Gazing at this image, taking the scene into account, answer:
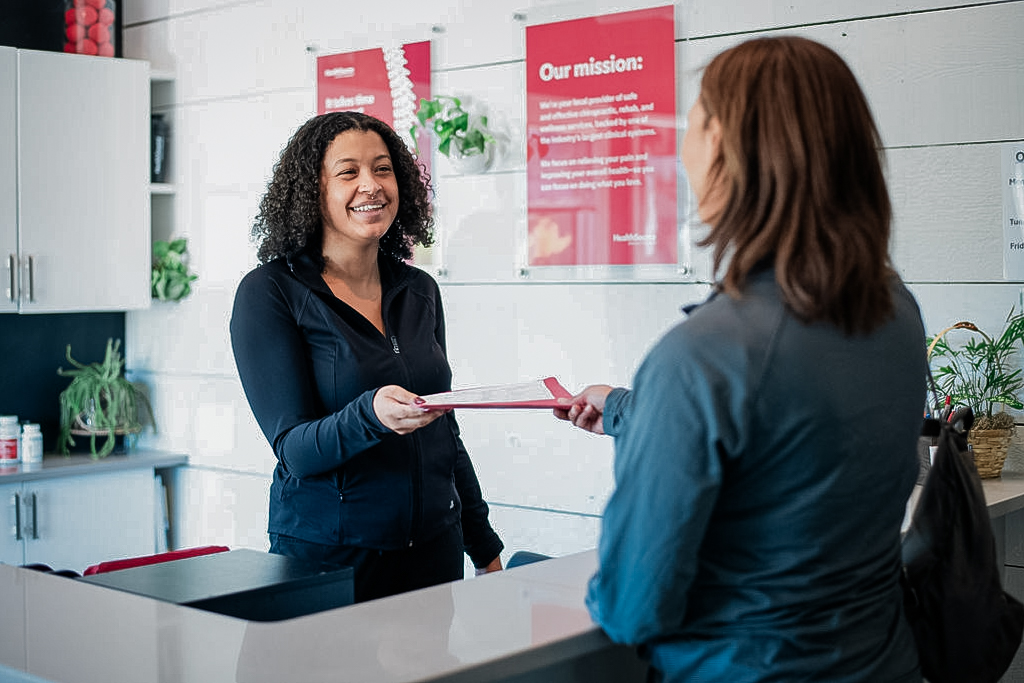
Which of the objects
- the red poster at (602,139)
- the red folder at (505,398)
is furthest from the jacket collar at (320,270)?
the red poster at (602,139)

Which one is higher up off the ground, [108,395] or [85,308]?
[85,308]

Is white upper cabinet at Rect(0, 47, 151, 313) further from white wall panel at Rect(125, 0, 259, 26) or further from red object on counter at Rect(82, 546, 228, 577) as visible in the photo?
red object on counter at Rect(82, 546, 228, 577)

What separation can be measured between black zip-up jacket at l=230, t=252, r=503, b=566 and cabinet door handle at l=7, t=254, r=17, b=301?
2.10 meters

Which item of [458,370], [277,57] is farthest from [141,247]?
[458,370]

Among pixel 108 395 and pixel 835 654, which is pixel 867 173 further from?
pixel 108 395

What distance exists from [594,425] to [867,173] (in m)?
0.77

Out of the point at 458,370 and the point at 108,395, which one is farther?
the point at 108,395

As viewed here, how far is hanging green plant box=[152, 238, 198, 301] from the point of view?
445 centimetres

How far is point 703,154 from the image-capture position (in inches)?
51.1

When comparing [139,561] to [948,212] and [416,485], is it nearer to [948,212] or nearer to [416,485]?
[416,485]

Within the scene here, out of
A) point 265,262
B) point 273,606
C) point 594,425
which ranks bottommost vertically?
point 273,606

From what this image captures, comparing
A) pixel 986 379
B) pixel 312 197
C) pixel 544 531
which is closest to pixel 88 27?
pixel 312 197

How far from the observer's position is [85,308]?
4.29 meters

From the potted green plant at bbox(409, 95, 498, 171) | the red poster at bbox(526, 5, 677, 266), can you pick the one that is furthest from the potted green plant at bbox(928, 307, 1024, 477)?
the potted green plant at bbox(409, 95, 498, 171)
